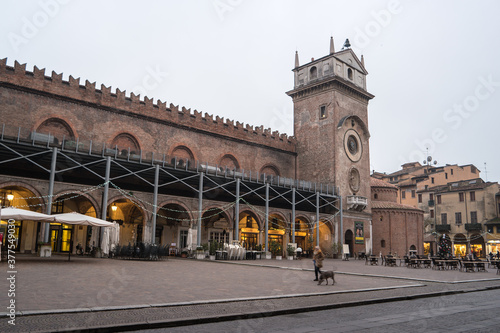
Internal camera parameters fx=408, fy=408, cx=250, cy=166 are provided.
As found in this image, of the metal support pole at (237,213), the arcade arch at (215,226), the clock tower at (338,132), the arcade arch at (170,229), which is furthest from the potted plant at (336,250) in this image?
the arcade arch at (170,229)

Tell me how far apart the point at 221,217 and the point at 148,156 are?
955 centimetres

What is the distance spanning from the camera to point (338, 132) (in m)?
38.3

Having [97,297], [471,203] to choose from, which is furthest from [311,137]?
[97,297]

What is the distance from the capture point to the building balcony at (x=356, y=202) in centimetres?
3791

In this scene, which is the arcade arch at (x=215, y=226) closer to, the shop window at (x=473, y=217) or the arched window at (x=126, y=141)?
the arched window at (x=126, y=141)

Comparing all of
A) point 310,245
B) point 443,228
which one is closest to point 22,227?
point 310,245

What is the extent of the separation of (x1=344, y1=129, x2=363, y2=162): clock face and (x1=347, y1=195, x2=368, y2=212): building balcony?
394 cm

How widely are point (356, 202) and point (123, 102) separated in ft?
73.4

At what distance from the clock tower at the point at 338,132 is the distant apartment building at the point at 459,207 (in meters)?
12.8

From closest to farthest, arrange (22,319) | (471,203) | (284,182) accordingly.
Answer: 1. (22,319)
2. (284,182)
3. (471,203)

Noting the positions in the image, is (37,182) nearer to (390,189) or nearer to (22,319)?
(22,319)

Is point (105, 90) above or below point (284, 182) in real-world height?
above

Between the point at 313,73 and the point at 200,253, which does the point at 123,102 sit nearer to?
the point at 200,253

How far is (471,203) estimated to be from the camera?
159 feet
